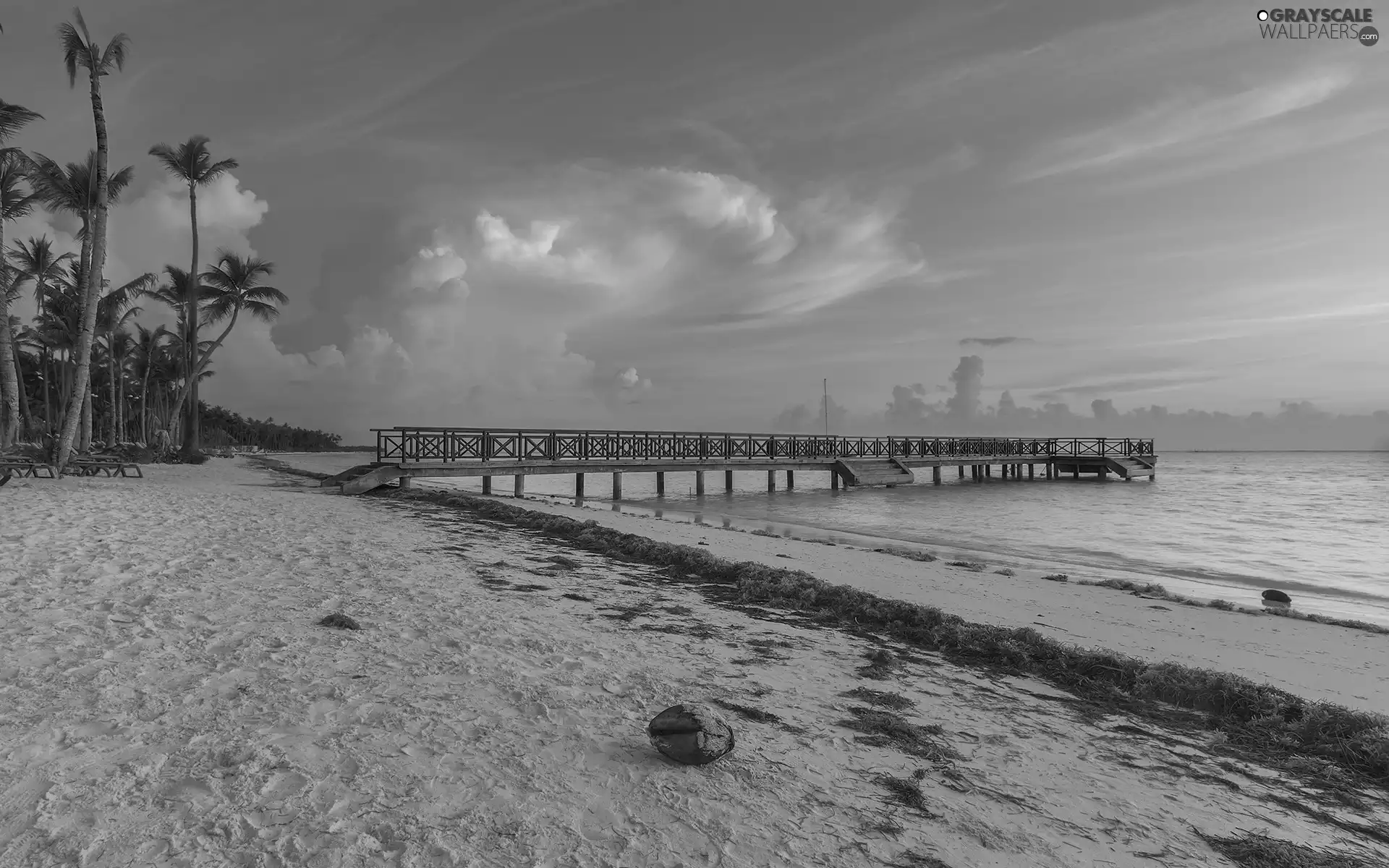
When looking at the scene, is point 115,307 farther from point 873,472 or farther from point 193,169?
point 873,472

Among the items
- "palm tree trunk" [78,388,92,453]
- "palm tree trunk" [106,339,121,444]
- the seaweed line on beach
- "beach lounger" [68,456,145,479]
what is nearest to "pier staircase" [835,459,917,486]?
the seaweed line on beach

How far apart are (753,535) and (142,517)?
11043 mm

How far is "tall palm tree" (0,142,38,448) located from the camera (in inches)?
597

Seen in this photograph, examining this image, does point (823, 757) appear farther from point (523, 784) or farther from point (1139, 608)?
point (1139, 608)

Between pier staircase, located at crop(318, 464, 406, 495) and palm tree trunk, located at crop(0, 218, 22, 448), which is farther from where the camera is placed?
pier staircase, located at crop(318, 464, 406, 495)

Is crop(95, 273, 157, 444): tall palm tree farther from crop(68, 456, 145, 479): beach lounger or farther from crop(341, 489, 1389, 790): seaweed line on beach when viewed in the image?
crop(341, 489, 1389, 790): seaweed line on beach

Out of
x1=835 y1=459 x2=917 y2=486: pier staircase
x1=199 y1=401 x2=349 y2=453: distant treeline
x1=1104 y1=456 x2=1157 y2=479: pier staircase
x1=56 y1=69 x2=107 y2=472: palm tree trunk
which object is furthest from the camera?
x1=199 y1=401 x2=349 y2=453: distant treeline

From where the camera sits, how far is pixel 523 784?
9.69ft

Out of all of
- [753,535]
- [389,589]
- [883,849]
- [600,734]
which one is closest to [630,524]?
[753,535]

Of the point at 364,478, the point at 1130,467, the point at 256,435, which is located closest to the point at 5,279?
the point at 364,478

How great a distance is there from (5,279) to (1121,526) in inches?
1320

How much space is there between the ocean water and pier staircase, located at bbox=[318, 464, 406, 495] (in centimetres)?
675

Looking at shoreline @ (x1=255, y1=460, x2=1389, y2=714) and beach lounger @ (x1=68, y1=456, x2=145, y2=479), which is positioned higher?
beach lounger @ (x1=68, y1=456, x2=145, y2=479)

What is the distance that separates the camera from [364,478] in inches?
725
